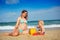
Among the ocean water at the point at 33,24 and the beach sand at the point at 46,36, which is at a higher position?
the ocean water at the point at 33,24

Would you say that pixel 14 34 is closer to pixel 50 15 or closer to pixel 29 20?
pixel 29 20

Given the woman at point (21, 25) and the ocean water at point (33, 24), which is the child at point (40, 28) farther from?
the woman at point (21, 25)

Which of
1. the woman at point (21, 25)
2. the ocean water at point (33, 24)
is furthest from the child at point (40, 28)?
the woman at point (21, 25)

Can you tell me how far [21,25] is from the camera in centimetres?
179

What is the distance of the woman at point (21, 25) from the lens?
1.77 metres

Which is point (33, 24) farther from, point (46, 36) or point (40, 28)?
point (46, 36)

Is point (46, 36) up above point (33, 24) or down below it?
below

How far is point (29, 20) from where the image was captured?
70.4 inches

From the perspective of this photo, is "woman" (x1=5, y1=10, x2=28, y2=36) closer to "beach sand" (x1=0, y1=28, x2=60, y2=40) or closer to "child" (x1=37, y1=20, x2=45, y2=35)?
"beach sand" (x1=0, y1=28, x2=60, y2=40)

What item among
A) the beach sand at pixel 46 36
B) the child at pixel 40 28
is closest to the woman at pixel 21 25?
the beach sand at pixel 46 36

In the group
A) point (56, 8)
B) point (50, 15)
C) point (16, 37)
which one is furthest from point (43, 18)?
point (16, 37)

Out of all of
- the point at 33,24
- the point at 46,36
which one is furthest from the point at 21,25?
the point at 46,36

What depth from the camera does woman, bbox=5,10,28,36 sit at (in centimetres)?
177

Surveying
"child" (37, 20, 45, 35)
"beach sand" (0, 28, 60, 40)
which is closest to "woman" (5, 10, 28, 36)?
"beach sand" (0, 28, 60, 40)
